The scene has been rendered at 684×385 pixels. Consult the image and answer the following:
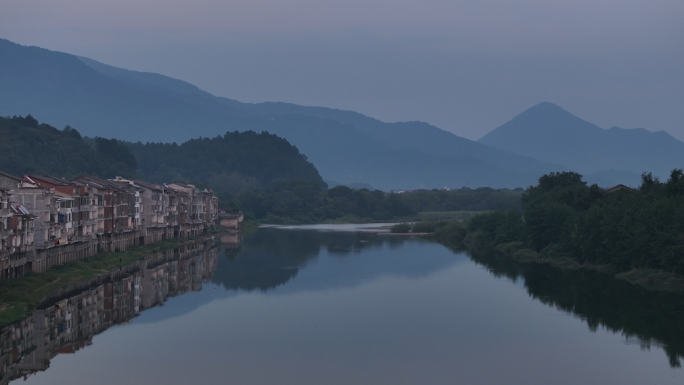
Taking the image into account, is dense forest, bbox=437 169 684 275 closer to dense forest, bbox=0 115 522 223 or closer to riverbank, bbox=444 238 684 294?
riverbank, bbox=444 238 684 294

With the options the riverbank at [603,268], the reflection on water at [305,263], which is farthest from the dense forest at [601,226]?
the reflection on water at [305,263]

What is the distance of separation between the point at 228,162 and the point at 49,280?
12697 centimetres

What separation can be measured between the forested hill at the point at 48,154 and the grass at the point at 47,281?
4580cm

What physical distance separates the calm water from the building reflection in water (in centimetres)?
46

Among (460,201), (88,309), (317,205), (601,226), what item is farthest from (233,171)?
(88,309)

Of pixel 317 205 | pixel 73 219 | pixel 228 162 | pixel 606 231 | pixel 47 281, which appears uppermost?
pixel 228 162

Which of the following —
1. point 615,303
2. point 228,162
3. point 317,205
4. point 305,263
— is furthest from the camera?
point 228,162

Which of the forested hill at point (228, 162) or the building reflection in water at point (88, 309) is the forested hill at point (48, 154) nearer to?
the forested hill at point (228, 162)

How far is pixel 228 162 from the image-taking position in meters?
157

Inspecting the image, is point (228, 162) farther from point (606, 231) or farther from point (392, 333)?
point (392, 333)

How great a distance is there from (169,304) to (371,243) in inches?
1299

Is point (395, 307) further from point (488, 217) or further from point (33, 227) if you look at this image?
point (488, 217)

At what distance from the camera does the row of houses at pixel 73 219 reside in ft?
94.7

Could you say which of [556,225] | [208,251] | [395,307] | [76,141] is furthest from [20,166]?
[395,307]
